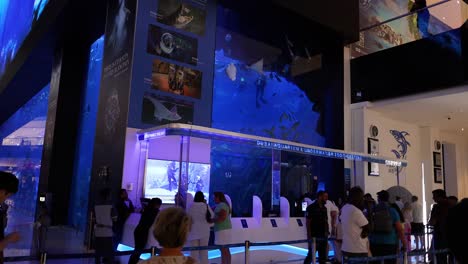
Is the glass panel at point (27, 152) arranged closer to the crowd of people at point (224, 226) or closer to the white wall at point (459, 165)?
the crowd of people at point (224, 226)

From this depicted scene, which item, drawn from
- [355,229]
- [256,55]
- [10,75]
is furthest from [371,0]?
[10,75]

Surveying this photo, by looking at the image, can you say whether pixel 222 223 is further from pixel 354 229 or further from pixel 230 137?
pixel 354 229

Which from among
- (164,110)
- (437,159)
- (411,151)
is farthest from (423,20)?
(164,110)

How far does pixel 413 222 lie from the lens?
29.8 feet

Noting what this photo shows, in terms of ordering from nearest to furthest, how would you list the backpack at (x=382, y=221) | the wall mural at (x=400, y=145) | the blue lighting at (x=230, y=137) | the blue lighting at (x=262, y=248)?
the backpack at (x=382, y=221), the blue lighting at (x=230, y=137), the blue lighting at (x=262, y=248), the wall mural at (x=400, y=145)

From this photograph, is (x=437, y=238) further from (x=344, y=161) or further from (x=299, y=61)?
(x=299, y=61)

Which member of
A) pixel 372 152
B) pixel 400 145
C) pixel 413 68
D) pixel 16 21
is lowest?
pixel 372 152

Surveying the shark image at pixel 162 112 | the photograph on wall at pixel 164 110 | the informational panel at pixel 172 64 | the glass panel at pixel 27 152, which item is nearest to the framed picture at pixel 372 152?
the informational panel at pixel 172 64

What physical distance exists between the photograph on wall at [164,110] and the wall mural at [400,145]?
25.5 ft

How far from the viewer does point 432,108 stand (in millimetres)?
12086

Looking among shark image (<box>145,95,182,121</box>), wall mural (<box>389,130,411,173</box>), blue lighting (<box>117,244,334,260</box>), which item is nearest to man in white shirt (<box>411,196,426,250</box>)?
blue lighting (<box>117,244,334,260</box>)

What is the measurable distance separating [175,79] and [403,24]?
7.62 m

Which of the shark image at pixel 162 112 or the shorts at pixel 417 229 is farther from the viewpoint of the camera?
the shorts at pixel 417 229

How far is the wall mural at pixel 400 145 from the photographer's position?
1325cm
